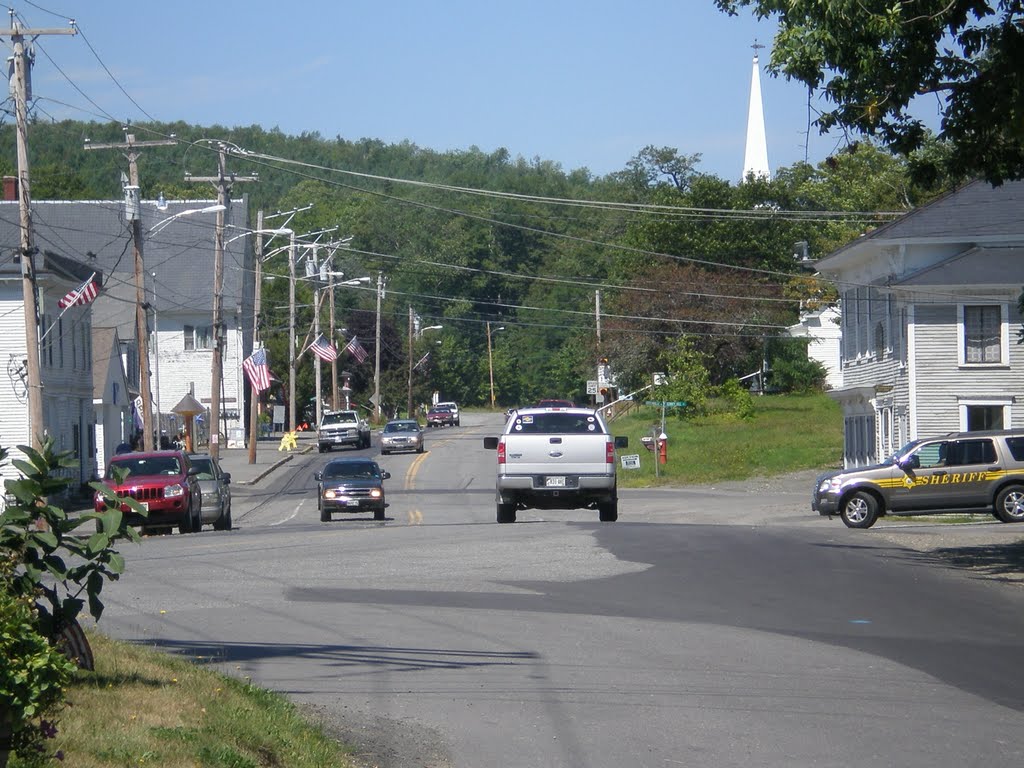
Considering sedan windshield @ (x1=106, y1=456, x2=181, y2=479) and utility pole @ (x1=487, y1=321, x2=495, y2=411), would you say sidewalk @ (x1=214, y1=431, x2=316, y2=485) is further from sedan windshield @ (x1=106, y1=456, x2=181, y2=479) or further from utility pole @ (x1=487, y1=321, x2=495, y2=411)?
utility pole @ (x1=487, y1=321, x2=495, y2=411)

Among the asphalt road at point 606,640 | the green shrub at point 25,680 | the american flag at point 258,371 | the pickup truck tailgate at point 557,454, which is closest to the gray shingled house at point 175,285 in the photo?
the american flag at point 258,371

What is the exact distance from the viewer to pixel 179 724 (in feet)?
23.9

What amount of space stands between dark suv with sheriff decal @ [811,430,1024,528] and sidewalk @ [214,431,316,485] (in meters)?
28.4

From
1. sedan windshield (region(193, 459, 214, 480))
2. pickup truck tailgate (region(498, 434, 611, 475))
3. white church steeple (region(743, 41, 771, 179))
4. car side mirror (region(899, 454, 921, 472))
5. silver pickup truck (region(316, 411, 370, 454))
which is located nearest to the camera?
pickup truck tailgate (region(498, 434, 611, 475))

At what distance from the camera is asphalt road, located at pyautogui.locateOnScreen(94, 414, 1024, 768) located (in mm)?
8062

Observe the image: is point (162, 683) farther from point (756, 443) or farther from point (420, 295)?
point (420, 295)

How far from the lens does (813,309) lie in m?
77.2

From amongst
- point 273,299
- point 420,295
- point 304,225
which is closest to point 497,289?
point 420,295

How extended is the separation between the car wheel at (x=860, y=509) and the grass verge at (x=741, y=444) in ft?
59.6

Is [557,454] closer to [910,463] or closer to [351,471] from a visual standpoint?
[910,463]

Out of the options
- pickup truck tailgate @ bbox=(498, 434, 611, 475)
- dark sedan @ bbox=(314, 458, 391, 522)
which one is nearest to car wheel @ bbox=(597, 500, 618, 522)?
pickup truck tailgate @ bbox=(498, 434, 611, 475)

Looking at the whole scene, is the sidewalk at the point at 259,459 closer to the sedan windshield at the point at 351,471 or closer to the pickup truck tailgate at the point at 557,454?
the sedan windshield at the point at 351,471

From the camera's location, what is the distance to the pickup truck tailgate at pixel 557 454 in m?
23.9

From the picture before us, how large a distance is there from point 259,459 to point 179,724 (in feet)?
180
